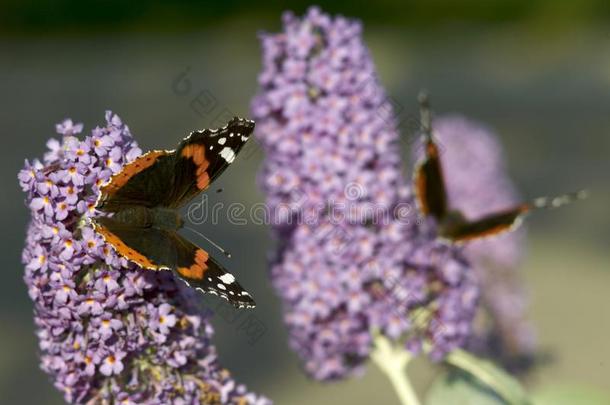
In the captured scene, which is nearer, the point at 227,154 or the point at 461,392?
the point at 227,154

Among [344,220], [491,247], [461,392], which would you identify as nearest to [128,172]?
[344,220]

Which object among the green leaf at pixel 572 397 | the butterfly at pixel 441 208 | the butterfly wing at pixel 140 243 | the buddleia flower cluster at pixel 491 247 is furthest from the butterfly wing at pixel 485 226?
the butterfly wing at pixel 140 243

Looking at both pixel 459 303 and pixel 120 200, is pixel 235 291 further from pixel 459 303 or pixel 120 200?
pixel 459 303

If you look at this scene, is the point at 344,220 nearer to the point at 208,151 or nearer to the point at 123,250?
the point at 208,151

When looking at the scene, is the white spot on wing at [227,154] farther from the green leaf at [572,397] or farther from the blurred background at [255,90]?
the blurred background at [255,90]

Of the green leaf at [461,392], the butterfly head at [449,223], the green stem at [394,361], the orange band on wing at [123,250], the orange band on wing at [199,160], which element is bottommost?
the green leaf at [461,392]

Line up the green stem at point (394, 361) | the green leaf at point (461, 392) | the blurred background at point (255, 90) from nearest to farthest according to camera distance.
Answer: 1. the green leaf at point (461, 392)
2. the green stem at point (394, 361)
3. the blurred background at point (255, 90)
